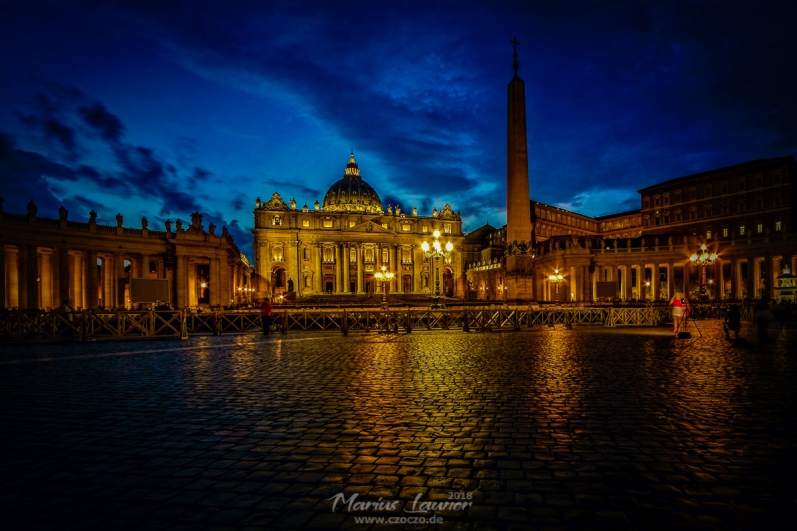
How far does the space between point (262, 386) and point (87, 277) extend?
130 feet

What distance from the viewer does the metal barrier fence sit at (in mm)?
17047

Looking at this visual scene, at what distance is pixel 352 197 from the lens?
4321 inches

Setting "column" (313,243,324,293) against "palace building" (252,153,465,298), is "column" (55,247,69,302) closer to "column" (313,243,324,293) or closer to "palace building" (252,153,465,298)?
Answer: "palace building" (252,153,465,298)

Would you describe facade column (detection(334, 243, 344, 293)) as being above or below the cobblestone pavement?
above

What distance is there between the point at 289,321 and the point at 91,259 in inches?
1063

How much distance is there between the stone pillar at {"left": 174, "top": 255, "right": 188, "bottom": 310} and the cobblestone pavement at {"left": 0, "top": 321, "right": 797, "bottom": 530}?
35534 mm

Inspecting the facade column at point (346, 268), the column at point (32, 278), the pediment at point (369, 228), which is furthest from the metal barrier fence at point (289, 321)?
the pediment at point (369, 228)

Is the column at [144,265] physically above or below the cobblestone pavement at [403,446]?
above

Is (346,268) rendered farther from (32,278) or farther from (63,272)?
(32,278)

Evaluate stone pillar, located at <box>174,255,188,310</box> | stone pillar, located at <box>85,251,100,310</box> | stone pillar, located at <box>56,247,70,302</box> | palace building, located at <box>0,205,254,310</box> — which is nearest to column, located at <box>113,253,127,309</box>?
palace building, located at <box>0,205,254,310</box>

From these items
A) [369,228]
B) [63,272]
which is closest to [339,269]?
[369,228]

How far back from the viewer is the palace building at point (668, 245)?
89.6 ft

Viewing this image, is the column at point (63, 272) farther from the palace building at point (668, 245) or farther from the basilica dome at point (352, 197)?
the basilica dome at point (352, 197)

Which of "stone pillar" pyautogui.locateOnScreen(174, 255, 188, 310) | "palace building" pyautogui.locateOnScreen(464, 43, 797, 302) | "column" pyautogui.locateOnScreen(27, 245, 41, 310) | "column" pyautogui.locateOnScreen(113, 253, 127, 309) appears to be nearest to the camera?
"palace building" pyautogui.locateOnScreen(464, 43, 797, 302)
